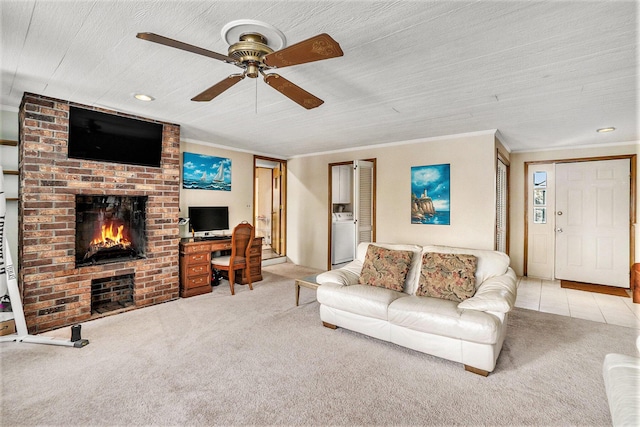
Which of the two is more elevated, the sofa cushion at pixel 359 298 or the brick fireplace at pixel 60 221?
the brick fireplace at pixel 60 221

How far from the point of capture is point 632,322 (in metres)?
3.40

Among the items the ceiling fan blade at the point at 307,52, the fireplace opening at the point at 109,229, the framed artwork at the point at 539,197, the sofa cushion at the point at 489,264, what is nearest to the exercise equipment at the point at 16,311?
the fireplace opening at the point at 109,229

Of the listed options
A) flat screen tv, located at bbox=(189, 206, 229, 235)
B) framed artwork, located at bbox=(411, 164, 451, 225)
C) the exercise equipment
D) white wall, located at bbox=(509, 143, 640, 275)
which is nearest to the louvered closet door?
framed artwork, located at bbox=(411, 164, 451, 225)

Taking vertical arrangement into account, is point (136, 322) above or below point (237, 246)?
below

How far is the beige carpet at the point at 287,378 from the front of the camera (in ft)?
6.14

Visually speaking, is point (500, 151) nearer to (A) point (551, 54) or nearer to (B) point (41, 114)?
(A) point (551, 54)

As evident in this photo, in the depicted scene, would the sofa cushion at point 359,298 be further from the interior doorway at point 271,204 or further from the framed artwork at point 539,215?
the framed artwork at point 539,215

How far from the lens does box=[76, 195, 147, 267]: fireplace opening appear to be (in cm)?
356

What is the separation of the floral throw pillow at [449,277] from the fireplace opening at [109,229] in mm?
3427

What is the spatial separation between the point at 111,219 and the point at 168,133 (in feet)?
4.28

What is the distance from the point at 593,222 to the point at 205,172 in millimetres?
6366

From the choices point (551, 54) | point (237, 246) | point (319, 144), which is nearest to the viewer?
point (551, 54)

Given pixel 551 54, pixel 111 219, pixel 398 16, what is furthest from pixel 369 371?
pixel 111 219

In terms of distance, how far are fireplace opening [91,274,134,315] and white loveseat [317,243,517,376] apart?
102 inches
